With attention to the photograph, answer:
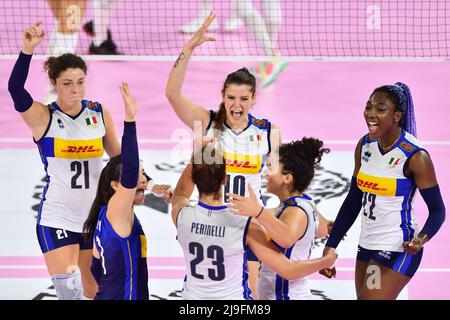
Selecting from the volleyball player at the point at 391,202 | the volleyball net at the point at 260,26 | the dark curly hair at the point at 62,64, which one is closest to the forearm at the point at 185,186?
the volleyball player at the point at 391,202

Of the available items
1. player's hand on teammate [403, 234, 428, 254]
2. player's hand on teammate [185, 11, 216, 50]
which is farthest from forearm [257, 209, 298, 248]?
player's hand on teammate [185, 11, 216, 50]

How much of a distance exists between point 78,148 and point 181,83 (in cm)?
111

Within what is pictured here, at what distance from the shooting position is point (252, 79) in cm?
819

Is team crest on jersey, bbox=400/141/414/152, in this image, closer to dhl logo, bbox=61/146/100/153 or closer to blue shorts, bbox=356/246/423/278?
blue shorts, bbox=356/246/423/278

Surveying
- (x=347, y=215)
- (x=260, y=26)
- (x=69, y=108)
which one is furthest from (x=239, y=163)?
(x=260, y=26)

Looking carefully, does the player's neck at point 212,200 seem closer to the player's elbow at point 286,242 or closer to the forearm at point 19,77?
the player's elbow at point 286,242

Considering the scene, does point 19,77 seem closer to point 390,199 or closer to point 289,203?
point 289,203

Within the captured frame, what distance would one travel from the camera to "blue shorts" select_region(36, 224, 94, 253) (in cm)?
801

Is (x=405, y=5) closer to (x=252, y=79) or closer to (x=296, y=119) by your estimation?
(x=296, y=119)

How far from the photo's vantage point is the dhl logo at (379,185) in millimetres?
7422

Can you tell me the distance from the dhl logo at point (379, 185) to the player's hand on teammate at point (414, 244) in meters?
0.43

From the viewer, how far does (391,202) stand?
24.4 feet

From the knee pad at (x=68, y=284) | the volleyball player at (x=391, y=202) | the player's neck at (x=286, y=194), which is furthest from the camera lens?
the knee pad at (x=68, y=284)
